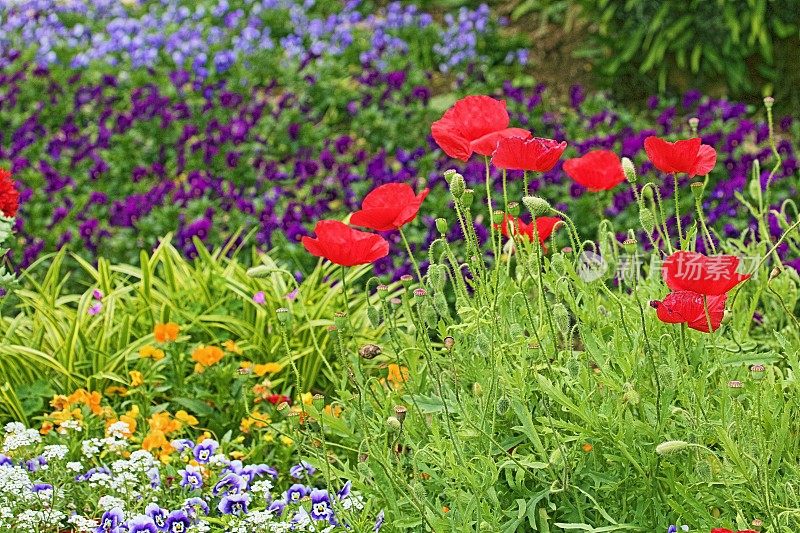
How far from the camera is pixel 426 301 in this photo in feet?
6.86

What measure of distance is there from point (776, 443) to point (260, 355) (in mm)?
1582

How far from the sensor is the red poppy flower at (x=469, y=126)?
6.72 feet

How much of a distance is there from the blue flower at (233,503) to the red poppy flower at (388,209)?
62 cm

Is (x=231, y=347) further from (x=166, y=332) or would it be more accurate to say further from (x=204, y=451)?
(x=204, y=451)

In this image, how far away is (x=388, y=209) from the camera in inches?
79.0

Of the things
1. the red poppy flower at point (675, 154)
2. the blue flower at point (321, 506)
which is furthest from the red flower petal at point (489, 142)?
the blue flower at point (321, 506)

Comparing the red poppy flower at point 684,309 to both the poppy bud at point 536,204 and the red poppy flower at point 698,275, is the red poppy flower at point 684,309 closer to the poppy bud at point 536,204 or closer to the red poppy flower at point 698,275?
the red poppy flower at point 698,275

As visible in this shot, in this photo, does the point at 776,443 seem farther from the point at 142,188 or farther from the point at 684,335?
the point at 142,188

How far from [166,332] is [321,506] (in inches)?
36.7

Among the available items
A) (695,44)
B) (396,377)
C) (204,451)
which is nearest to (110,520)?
(204,451)

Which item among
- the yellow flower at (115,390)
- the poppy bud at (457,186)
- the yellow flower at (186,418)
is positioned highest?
the poppy bud at (457,186)

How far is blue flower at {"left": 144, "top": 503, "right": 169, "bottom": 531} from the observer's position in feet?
7.15

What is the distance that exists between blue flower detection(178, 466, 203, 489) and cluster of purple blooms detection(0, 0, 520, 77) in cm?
337

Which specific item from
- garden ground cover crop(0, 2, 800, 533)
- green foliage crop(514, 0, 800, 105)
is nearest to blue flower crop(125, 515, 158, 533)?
garden ground cover crop(0, 2, 800, 533)
